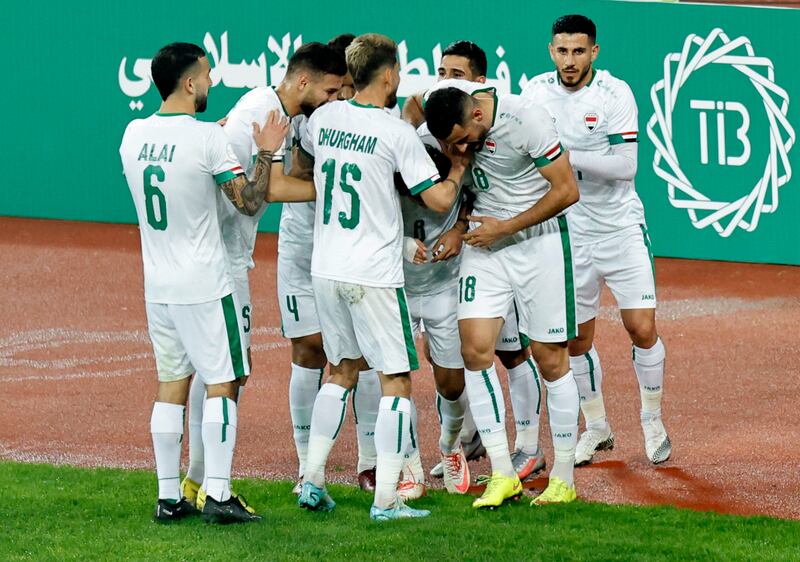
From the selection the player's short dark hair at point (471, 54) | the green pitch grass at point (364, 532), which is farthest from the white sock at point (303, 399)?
the player's short dark hair at point (471, 54)

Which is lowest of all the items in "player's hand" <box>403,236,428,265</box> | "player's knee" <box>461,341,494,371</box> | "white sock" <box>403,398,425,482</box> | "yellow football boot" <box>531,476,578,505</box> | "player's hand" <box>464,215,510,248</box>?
"yellow football boot" <box>531,476,578,505</box>

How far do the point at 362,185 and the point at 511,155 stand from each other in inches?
33.4

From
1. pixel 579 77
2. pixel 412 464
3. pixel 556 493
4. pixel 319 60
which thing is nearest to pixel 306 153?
pixel 319 60

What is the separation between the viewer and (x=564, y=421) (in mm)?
7516

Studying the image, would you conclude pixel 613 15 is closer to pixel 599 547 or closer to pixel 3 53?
pixel 3 53

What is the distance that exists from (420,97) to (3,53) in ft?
29.0

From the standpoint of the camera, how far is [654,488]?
8078mm

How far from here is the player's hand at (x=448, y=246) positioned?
7445mm

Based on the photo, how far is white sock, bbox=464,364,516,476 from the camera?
736 cm

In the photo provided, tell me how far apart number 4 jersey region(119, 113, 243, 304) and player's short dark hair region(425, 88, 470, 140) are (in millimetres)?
958

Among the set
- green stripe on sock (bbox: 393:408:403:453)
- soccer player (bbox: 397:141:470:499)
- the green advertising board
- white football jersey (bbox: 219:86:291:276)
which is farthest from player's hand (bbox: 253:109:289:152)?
the green advertising board

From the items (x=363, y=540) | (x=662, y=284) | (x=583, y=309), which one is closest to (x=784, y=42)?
(x=662, y=284)

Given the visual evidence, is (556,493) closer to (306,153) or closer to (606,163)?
(606,163)

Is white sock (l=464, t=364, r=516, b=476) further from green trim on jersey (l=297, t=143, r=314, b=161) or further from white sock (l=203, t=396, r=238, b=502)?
green trim on jersey (l=297, t=143, r=314, b=161)
